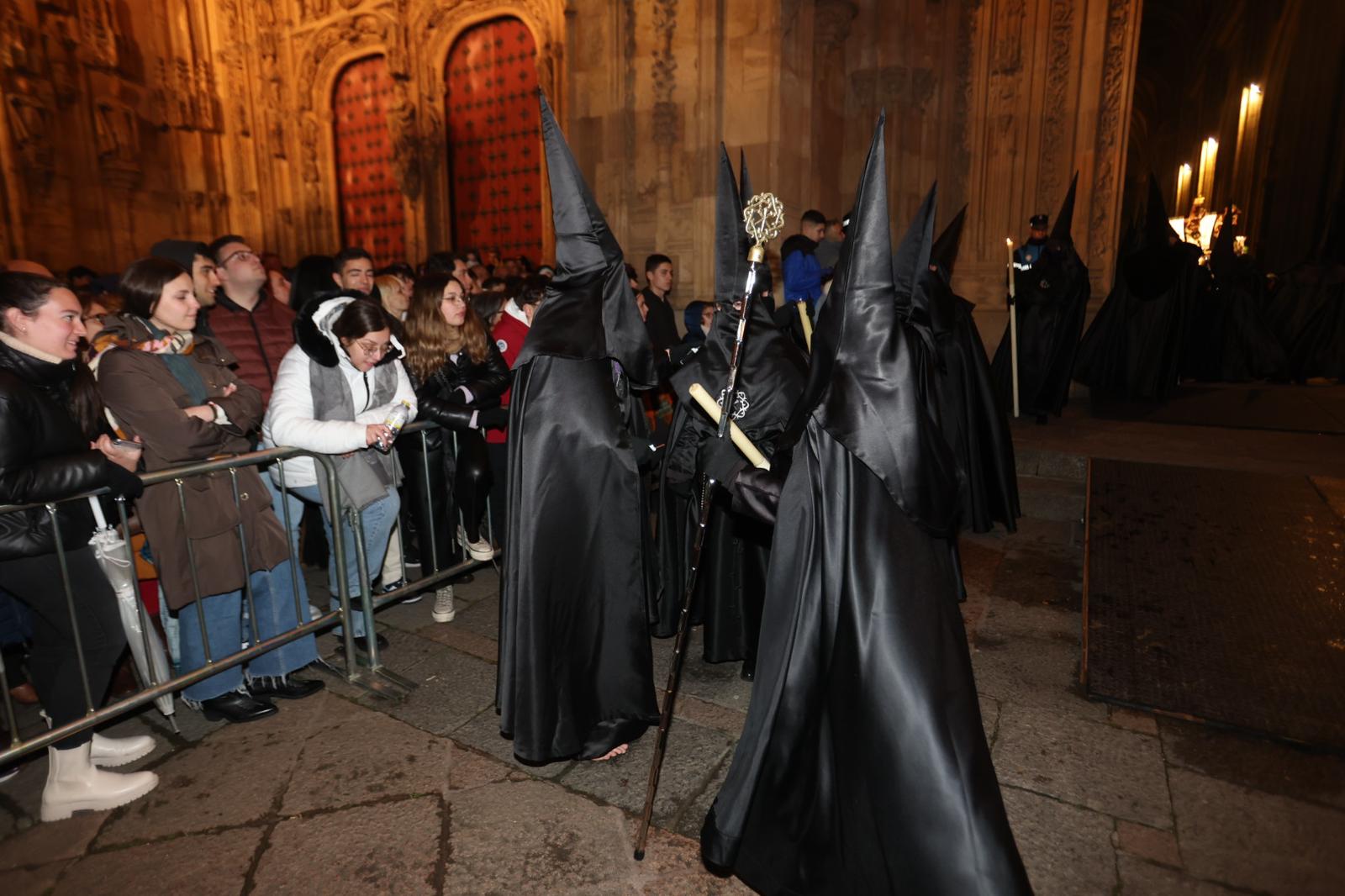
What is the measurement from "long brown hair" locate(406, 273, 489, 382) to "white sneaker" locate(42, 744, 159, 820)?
2379 millimetres

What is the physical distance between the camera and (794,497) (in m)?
2.17

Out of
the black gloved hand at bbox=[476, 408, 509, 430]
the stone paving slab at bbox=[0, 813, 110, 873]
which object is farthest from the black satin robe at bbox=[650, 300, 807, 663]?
the stone paving slab at bbox=[0, 813, 110, 873]

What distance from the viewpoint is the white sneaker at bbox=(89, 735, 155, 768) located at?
318 centimetres

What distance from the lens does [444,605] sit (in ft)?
15.0

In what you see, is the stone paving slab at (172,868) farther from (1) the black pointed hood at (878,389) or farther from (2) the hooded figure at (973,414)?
(2) the hooded figure at (973,414)

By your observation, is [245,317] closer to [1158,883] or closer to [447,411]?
[447,411]

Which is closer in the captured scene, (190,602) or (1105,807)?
(1105,807)

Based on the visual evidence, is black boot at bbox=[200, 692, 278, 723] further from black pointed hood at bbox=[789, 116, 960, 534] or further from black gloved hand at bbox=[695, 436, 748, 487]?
black pointed hood at bbox=[789, 116, 960, 534]

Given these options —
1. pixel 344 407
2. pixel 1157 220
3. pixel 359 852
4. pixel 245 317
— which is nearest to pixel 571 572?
pixel 359 852

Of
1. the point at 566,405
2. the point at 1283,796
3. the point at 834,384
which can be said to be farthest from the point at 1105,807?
the point at 566,405

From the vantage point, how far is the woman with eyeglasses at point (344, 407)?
11.8ft

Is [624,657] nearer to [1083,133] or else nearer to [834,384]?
[834,384]

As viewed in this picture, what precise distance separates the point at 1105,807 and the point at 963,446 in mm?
3186

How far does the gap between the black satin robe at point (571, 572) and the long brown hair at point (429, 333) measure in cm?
164
